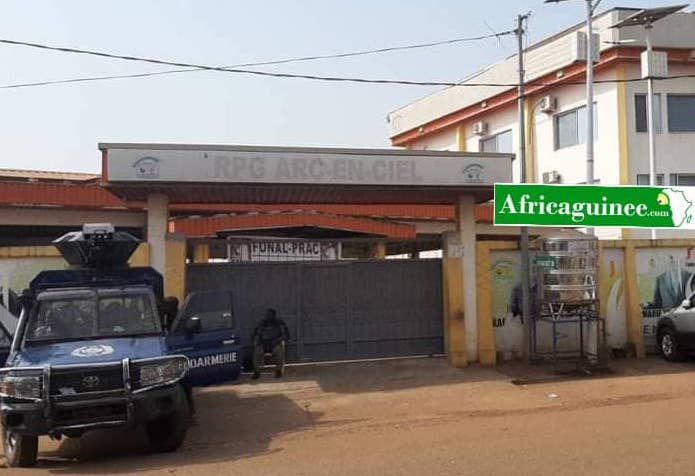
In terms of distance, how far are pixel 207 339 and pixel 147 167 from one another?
389cm

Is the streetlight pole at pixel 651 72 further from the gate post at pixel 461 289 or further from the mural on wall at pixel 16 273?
the mural on wall at pixel 16 273

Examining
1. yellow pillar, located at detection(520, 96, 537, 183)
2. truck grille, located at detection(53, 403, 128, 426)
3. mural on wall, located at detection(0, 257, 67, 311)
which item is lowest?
truck grille, located at detection(53, 403, 128, 426)

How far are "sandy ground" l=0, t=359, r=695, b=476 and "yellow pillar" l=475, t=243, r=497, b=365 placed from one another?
0.57m

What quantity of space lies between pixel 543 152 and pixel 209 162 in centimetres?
2037

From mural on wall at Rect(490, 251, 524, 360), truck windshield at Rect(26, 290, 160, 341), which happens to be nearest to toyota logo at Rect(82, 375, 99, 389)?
truck windshield at Rect(26, 290, 160, 341)

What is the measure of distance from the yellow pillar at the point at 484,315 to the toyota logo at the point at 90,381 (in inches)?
328

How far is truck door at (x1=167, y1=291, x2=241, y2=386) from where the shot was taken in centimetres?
920

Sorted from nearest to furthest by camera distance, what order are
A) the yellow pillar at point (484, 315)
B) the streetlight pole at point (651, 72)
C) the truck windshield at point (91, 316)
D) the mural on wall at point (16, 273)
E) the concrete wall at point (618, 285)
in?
the truck windshield at point (91, 316) → the mural on wall at point (16, 273) → the yellow pillar at point (484, 315) → the concrete wall at point (618, 285) → the streetlight pole at point (651, 72)

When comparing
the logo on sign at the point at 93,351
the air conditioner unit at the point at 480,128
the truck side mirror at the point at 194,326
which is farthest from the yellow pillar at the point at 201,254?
the air conditioner unit at the point at 480,128

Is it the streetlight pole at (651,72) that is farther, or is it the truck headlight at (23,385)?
the streetlight pole at (651,72)

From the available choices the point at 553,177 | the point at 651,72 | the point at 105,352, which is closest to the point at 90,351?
the point at 105,352

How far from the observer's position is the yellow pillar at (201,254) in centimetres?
1501

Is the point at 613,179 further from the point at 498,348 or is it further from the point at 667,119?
the point at 498,348

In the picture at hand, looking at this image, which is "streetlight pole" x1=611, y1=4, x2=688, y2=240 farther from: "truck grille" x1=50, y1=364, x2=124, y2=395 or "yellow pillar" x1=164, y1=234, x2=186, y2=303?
"truck grille" x1=50, y1=364, x2=124, y2=395
